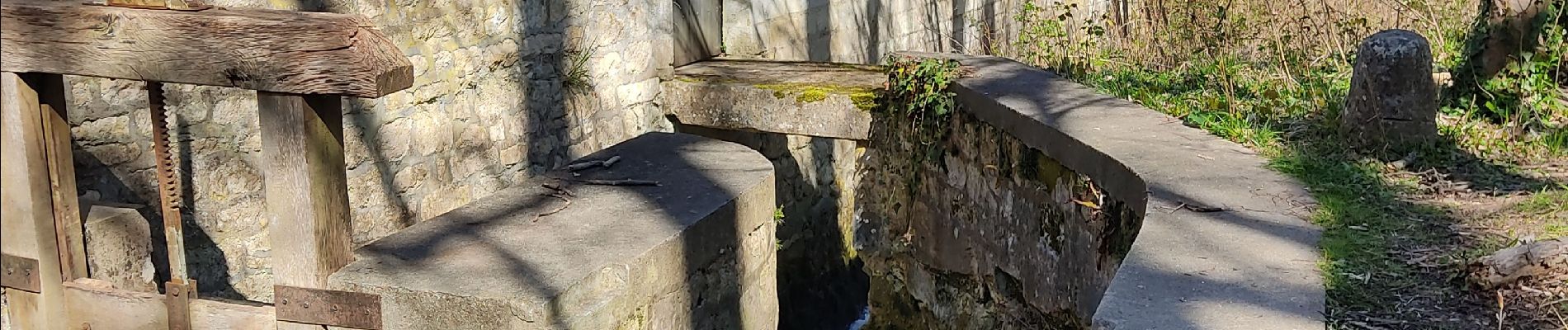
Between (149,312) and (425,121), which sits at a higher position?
(425,121)

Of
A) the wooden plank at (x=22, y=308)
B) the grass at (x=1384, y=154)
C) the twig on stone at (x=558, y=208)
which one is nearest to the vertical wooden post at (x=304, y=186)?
the wooden plank at (x=22, y=308)

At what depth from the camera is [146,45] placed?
2.79 m

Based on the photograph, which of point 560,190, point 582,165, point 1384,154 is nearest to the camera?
point 560,190

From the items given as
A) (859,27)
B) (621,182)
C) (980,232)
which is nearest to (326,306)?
(621,182)

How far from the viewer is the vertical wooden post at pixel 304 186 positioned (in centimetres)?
288

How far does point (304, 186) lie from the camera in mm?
2922

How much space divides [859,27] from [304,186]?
18.8 ft

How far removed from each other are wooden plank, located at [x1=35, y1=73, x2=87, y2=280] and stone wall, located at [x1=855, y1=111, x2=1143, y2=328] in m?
2.79

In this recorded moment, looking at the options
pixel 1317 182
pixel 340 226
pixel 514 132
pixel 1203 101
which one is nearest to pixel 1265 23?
pixel 1203 101

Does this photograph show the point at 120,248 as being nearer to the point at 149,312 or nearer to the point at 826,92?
the point at 149,312

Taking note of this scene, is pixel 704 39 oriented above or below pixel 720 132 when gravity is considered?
above

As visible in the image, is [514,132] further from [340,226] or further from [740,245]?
[340,226]

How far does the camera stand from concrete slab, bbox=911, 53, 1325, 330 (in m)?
2.65

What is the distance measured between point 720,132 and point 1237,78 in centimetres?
258
